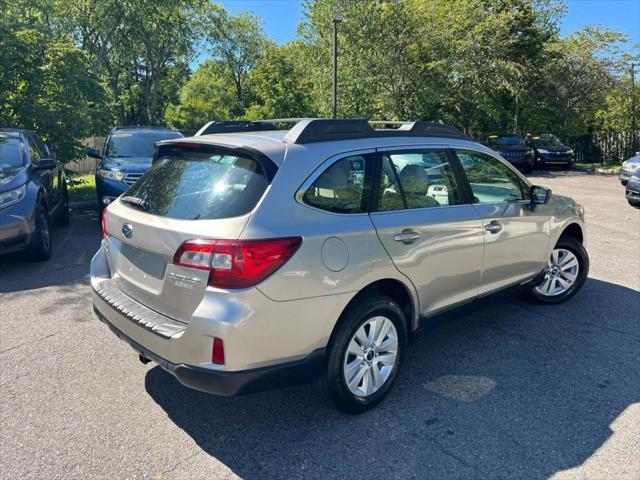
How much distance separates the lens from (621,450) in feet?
9.14

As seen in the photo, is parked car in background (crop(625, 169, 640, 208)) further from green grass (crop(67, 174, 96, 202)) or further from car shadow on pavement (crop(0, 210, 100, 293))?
green grass (crop(67, 174, 96, 202))

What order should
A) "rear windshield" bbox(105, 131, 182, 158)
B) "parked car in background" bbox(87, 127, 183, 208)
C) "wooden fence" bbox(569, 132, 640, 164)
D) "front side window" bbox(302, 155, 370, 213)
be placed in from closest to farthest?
"front side window" bbox(302, 155, 370, 213) → "parked car in background" bbox(87, 127, 183, 208) → "rear windshield" bbox(105, 131, 182, 158) → "wooden fence" bbox(569, 132, 640, 164)

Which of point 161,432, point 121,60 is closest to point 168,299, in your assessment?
point 161,432

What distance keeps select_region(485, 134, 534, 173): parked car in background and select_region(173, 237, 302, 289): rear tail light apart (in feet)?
61.8

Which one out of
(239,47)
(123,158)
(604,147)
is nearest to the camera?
(123,158)

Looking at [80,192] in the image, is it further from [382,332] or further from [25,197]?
[382,332]

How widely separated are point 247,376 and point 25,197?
506 centimetres

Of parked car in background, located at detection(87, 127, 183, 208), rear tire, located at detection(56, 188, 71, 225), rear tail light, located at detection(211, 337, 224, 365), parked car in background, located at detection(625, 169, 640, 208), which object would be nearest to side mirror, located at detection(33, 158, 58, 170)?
parked car in background, located at detection(87, 127, 183, 208)

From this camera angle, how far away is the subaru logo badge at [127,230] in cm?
304

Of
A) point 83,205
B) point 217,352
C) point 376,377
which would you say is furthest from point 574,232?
point 83,205

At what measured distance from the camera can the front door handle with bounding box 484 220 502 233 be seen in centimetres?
387

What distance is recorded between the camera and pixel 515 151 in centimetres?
1997

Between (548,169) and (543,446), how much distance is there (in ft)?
71.4

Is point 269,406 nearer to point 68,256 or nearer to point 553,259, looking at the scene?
point 553,259
